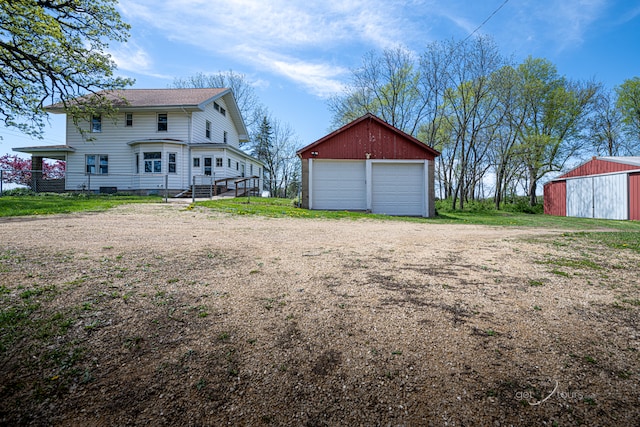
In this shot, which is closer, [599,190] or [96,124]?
[599,190]

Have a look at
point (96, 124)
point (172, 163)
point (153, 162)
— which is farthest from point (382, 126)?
point (96, 124)

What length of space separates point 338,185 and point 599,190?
15.6 meters

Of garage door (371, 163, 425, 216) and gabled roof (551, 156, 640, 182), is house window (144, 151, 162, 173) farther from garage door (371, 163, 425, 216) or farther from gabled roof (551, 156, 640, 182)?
gabled roof (551, 156, 640, 182)

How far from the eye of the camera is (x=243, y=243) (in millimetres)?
5391

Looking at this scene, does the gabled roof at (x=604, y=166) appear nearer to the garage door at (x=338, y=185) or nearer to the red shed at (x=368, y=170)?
the red shed at (x=368, y=170)

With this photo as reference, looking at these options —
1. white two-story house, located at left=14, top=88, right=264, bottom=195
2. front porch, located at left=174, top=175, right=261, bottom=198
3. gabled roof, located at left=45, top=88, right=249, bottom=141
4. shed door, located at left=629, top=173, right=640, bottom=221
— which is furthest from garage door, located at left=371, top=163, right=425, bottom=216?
gabled roof, located at left=45, top=88, right=249, bottom=141

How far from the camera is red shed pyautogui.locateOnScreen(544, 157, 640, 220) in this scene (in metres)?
16.1

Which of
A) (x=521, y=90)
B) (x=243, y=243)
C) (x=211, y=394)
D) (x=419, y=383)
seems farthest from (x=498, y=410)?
(x=521, y=90)

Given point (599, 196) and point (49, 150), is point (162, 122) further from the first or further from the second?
point (599, 196)

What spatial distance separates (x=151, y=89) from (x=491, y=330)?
2771 centimetres

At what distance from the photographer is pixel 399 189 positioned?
14922 millimetres

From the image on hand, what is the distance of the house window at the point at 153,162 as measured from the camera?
19.8 m

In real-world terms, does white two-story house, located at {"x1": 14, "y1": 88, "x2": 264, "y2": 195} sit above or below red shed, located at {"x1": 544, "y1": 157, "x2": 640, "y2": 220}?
above

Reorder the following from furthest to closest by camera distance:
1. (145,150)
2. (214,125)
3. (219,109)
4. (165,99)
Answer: (219,109) < (214,125) < (165,99) < (145,150)
